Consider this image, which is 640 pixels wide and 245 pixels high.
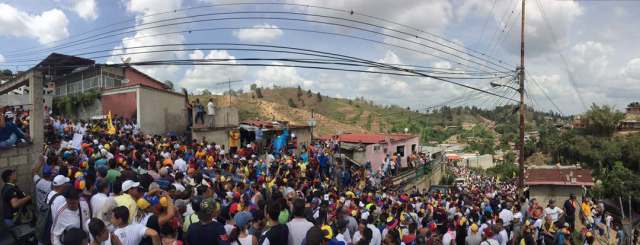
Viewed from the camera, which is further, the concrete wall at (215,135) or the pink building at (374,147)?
the pink building at (374,147)

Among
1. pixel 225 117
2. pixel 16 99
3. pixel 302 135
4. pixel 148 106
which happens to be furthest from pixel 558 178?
pixel 16 99

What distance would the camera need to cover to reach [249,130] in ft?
74.5

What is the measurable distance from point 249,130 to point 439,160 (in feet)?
66.9

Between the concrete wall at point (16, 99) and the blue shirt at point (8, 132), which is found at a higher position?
the concrete wall at point (16, 99)

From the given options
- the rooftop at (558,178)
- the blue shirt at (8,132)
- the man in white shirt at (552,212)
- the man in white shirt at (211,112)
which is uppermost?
the man in white shirt at (211,112)

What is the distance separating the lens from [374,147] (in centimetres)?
2908

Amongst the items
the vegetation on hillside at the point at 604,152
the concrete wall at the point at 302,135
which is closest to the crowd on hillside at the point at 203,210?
the concrete wall at the point at 302,135

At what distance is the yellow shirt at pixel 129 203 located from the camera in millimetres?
5199

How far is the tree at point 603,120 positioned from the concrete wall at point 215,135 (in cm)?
5573

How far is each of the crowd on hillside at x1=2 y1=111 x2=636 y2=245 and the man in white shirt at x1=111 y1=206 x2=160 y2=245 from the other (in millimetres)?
11

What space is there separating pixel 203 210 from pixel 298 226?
119cm

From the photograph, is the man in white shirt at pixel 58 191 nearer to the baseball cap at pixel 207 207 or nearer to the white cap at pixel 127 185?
the white cap at pixel 127 185

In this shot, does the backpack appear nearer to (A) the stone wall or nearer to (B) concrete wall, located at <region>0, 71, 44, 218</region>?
(A) the stone wall

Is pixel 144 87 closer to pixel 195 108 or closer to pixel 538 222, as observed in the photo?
pixel 195 108
